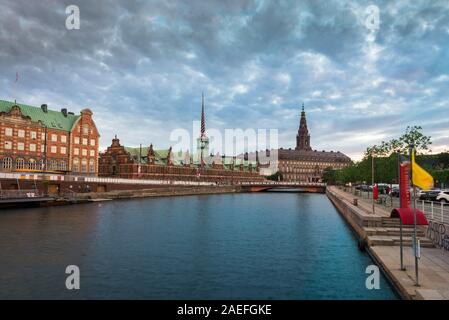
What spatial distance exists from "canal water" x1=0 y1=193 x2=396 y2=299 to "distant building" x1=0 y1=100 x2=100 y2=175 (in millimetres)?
49512

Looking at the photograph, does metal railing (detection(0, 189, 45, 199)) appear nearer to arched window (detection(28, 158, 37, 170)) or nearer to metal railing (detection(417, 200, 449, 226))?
arched window (detection(28, 158, 37, 170))

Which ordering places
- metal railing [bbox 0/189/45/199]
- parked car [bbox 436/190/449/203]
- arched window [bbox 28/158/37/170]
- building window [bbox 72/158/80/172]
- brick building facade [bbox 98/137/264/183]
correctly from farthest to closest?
brick building facade [bbox 98/137/264/183] < building window [bbox 72/158/80/172] < arched window [bbox 28/158/37/170] < metal railing [bbox 0/189/45/199] < parked car [bbox 436/190/449/203]

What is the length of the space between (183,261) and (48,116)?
8815cm

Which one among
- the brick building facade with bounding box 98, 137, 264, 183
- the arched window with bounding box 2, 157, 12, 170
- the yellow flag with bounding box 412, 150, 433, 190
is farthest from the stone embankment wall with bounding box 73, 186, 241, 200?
the yellow flag with bounding box 412, 150, 433, 190

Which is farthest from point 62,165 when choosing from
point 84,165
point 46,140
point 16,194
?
point 16,194

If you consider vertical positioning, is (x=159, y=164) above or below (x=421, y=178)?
above

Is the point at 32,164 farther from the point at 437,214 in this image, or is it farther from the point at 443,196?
the point at 437,214

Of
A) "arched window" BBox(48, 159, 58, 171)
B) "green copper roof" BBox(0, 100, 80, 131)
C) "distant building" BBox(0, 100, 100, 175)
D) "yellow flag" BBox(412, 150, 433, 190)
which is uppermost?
Answer: "green copper roof" BBox(0, 100, 80, 131)

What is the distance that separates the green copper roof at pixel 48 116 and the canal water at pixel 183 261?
58822 mm

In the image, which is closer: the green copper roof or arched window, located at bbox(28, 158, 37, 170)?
arched window, located at bbox(28, 158, 37, 170)

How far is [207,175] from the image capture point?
17762cm

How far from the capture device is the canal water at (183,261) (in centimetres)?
1948

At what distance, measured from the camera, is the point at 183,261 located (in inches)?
1025

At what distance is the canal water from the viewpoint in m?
19.5
